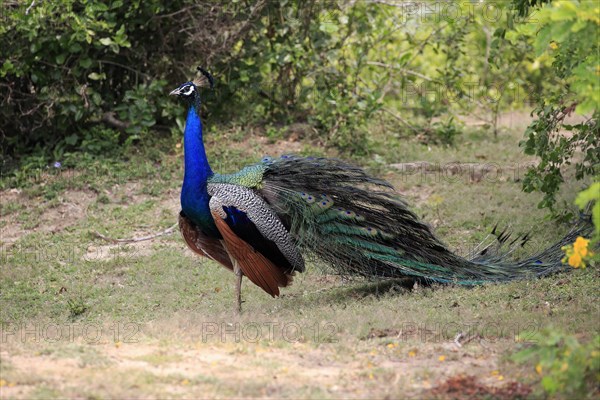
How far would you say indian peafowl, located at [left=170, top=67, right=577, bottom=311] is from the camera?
7.76 m

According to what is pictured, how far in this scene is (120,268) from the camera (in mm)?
9422

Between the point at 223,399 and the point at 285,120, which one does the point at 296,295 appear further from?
the point at 285,120

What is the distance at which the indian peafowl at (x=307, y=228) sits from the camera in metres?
7.76

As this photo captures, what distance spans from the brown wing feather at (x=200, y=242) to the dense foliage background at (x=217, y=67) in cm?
366

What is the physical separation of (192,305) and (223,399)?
330 centimetres

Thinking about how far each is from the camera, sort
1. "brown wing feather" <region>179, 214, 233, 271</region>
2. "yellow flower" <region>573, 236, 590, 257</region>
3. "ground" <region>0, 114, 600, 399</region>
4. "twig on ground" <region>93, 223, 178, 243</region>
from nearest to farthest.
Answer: "yellow flower" <region>573, 236, 590, 257</region>
"ground" <region>0, 114, 600, 399</region>
"brown wing feather" <region>179, 214, 233, 271</region>
"twig on ground" <region>93, 223, 178, 243</region>

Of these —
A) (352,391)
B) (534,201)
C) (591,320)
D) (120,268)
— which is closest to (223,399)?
(352,391)

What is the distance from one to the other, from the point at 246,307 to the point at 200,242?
2.23ft

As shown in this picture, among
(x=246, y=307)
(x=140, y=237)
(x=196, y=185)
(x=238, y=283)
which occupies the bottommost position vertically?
(x=140, y=237)

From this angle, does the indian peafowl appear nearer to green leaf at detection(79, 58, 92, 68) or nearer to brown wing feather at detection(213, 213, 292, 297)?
brown wing feather at detection(213, 213, 292, 297)

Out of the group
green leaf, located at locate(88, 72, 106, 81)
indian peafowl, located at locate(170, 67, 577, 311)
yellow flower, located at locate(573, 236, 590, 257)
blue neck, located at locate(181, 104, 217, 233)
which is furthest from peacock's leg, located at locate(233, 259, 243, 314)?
green leaf, located at locate(88, 72, 106, 81)

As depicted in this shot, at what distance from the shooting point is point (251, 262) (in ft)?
25.5

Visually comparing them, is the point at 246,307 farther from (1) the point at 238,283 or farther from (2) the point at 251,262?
(2) the point at 251,262

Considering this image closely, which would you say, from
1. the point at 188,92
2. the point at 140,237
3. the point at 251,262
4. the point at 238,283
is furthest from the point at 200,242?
the point at 140,237
